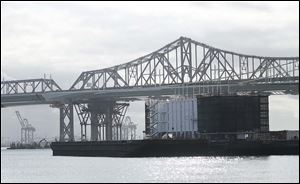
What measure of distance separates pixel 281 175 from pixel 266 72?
358ft

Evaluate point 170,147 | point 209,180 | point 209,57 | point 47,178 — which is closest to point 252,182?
point 209,180

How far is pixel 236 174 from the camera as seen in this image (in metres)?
79.4

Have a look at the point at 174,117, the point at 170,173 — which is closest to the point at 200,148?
the point at 174,117

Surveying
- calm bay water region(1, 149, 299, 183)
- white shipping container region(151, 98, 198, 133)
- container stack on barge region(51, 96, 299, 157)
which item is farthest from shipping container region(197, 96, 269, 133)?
calm bay water region(1, 149, 299, 183)

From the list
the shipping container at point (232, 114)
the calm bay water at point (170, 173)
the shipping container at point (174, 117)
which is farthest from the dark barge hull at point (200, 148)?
the calm bay water at point (170, 173)

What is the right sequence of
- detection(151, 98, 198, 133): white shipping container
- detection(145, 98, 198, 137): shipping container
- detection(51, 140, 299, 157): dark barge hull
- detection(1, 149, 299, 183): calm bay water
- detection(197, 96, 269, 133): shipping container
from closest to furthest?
detection(1, 149, 299, 183): calm bay water → detection(51, 140, 299, 157): dark barge hull → detection(197, 96, 269, 133): shipping container → detection(151, 98, 198, 133): white shipping container → detection(145, 98, 198, 137): shipping container

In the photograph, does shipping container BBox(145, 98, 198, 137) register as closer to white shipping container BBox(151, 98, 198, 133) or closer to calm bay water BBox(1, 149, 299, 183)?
white shipping container BBox(151, 98, 198, 133)

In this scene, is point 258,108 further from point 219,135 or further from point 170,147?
point 170,147

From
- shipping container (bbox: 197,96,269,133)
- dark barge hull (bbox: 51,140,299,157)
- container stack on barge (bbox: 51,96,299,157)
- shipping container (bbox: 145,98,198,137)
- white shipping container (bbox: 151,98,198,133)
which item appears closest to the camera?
dark barge hull (bbox: 51,140,299,157)

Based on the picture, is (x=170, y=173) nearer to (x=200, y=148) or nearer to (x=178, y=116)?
(x=200, y=148)

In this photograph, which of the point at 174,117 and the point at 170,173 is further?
the point at 174,117

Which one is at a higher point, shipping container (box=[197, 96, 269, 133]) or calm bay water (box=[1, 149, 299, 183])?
shipping container (box=[197, 96, 269, 133])

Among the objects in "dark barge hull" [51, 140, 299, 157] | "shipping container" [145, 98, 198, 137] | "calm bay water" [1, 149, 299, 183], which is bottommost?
"calm bay water" [1, 149, 299, 183]

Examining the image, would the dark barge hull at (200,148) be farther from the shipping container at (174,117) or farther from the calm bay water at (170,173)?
the calm bay water at (170,173)
